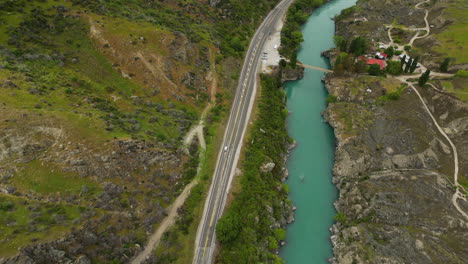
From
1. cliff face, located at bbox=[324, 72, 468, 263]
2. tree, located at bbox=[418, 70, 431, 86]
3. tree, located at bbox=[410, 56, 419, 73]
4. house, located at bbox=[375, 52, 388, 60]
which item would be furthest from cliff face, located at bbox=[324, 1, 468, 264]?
house, located at bbox=[375, 52, 388, 60]

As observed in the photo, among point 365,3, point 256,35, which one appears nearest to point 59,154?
point 256,35

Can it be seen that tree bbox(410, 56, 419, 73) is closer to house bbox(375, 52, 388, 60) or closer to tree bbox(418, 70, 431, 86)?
tree bbox(418, 70, 431, 86)

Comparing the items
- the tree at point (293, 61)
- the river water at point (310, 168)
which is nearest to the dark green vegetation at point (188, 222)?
the river water at point (310, 168)

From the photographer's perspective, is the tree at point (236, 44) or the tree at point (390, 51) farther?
the tree at point (390, 51)

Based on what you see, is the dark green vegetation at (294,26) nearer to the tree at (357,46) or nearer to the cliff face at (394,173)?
the tree at (357,46)

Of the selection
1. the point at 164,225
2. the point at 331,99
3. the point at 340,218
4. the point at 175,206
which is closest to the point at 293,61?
the point at 331,99

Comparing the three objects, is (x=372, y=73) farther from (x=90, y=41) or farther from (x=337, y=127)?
(x=90, y=41)
